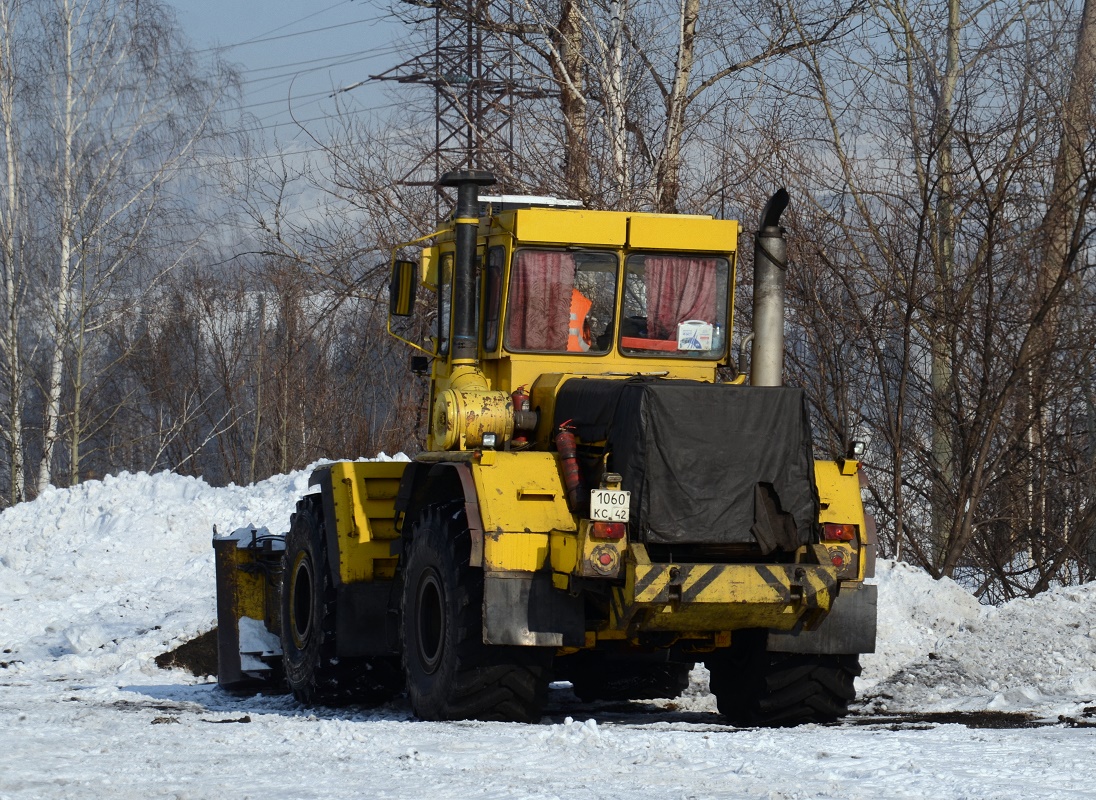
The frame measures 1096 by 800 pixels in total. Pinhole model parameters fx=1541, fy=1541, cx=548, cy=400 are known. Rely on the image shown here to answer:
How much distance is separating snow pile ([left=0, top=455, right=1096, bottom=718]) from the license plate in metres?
1.00

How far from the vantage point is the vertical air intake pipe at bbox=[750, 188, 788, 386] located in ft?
30.1

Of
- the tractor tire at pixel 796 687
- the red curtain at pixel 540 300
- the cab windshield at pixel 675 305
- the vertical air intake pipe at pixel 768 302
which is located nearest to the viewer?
the tractor tire at pixel 796 687

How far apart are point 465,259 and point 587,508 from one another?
1.90 metres

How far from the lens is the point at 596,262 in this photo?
8.83 meters

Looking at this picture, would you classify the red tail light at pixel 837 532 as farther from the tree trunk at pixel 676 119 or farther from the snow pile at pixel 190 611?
the tree trunk at pixel 676 119

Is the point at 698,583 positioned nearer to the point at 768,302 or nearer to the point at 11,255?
the point at 768,302

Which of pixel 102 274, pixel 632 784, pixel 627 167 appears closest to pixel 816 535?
pixel 632 784

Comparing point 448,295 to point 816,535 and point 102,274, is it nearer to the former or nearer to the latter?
point 816,535

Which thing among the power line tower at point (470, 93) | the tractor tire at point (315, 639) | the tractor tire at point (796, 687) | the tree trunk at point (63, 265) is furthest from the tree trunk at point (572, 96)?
the tractor tire at point (796, 687)

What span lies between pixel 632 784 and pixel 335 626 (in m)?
3.95

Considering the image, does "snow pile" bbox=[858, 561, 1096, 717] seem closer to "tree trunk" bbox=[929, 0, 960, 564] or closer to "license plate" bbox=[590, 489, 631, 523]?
"license plate" bbox=[590, 489, 631, 523]

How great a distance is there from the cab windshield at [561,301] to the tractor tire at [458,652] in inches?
48.6

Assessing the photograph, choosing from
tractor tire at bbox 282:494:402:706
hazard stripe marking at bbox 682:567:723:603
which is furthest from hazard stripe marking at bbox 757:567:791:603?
tractor tire at bbox 282:494:402:706

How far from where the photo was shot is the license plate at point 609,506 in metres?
7.27
